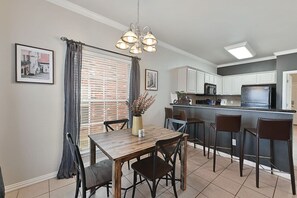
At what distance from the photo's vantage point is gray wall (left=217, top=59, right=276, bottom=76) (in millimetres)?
5129

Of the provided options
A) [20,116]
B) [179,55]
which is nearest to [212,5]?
[179,55]

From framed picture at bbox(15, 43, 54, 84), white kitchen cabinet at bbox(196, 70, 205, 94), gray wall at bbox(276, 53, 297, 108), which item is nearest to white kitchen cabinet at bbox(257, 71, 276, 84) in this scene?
gray wall at bbox(276, 53, 297, 108)

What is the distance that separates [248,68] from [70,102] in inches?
246

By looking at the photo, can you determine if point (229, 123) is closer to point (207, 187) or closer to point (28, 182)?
point (207, 187)

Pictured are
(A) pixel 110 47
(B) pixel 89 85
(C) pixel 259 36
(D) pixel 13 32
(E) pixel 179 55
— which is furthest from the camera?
(E) pixel 179 55

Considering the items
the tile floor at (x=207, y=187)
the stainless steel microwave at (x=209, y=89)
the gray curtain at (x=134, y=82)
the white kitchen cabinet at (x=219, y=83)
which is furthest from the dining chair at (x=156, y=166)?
the white kitchen cabinet at (x=219, y=83)

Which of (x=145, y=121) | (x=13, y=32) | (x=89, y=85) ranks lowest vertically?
(x=145, y=121)

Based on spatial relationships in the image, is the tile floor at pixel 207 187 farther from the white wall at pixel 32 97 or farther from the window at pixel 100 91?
the window at pixel 100 91

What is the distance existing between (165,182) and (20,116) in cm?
232

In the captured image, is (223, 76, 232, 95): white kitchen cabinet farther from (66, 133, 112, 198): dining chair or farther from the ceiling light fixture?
(66, 133, 112, 198): dining chair

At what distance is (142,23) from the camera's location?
301cm

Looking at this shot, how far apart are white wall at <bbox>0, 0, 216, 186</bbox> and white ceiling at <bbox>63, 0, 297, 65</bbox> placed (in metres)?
0.53

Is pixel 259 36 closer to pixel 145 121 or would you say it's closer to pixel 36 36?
pixel 145 121

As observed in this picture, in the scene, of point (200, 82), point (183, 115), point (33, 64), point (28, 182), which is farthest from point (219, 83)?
point (28, 182)
